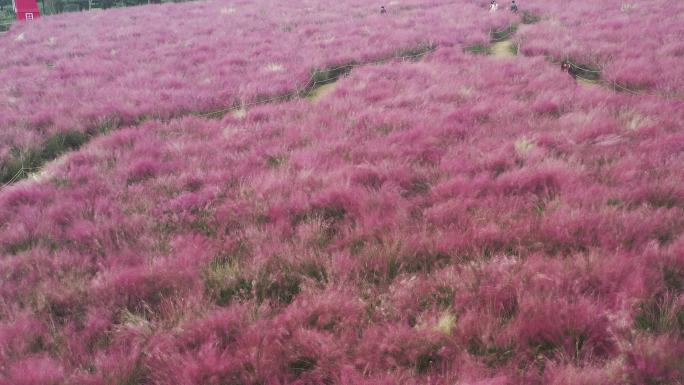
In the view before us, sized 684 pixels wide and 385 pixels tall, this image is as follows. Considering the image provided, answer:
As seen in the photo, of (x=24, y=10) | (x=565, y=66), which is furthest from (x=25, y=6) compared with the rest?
(x=565, y=66)

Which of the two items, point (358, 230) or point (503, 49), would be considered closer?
point (358, 230)

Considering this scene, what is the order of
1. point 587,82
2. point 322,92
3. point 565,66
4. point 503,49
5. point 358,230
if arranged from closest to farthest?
point 358,230, point 587,82, point 565,66, point 322,92, point 503,49

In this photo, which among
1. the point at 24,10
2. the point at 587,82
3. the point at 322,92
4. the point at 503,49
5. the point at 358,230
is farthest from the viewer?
the point at 24,10

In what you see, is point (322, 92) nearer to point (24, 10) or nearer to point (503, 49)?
point (503, 49)

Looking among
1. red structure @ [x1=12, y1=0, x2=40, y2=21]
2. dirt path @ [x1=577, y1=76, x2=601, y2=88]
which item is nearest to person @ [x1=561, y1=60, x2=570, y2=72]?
dirt path @ [x1=577, y1=76, x2=601, y2=88]

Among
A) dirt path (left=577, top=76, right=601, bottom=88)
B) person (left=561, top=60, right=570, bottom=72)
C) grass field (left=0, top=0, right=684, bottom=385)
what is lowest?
grass field (left=0, top=0, right=684, bottom=385)

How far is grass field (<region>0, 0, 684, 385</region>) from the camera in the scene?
2596 millimetres

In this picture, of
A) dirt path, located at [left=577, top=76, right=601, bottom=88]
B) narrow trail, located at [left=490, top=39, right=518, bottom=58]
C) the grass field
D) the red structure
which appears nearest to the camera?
the grass field

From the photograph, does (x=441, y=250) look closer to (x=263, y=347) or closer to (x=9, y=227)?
(x=263, y=347)

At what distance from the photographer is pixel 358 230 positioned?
12.5ft

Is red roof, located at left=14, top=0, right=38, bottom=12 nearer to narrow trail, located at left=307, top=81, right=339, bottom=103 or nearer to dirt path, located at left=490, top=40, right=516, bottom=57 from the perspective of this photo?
narrow trail, located at left=307, top=81, right=339, bottom=103

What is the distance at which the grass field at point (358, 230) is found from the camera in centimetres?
260

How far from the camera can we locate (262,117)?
7.30 m

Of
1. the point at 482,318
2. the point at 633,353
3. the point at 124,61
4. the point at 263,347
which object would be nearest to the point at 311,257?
the point at 263,347
